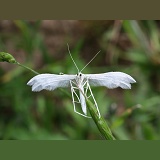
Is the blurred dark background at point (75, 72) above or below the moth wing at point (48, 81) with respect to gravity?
above

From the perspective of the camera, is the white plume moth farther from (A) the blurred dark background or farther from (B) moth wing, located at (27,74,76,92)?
(A) the blurred dark background

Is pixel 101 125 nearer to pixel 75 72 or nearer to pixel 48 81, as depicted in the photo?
pixel 48 81

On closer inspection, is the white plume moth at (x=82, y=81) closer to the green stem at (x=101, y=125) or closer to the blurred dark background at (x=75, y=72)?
the green stem at (x=101, y=125)

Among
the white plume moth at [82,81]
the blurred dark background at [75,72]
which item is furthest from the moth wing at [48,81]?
the blurred dark background at [75,72]

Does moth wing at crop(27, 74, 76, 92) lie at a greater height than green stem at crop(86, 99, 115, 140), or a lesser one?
greater

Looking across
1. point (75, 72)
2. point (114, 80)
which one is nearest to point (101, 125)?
point (114, 80)

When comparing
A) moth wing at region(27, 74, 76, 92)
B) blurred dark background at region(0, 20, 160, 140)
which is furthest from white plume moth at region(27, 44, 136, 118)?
blurred dark background at region(0, 20, 160, 140)
